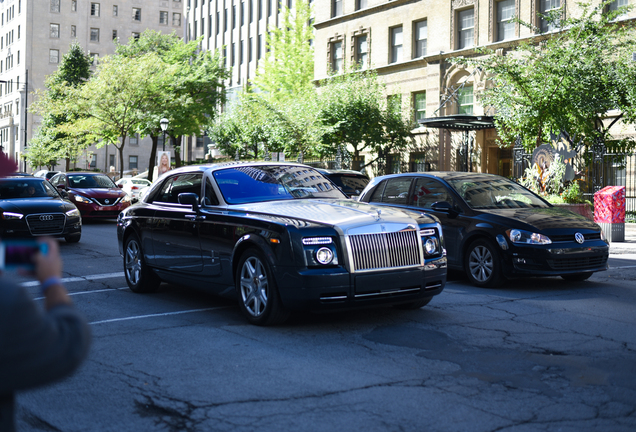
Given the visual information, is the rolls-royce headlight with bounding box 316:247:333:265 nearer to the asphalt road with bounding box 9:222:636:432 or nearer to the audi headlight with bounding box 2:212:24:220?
the asphalt road with bounding box 9:222:636:432

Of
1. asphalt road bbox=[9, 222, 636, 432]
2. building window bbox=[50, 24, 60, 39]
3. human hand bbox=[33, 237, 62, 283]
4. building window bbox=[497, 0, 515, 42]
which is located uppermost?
building window bbox=[50, 24, 60, 39]

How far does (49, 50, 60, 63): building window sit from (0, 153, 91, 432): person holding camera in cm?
9691

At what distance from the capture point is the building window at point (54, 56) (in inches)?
3578

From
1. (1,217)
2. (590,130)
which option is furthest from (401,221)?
(590,130)

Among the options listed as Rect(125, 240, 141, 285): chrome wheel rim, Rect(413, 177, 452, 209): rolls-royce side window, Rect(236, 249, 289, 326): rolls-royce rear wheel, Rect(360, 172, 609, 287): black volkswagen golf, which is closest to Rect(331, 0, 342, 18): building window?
Rect(360, 172, 609, 287): black volkswagen golf

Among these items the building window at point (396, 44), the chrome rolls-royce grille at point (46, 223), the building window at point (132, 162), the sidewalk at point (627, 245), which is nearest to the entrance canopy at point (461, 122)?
the building window at point (396, 44)

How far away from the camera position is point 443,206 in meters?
10.3

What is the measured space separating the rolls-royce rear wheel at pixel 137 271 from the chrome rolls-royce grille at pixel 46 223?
6.22 m

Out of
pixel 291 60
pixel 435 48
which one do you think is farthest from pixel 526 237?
pixel 291 60

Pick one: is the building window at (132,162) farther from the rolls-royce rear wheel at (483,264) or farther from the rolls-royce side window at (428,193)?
the rolls-royce rear wheel at (483,264)

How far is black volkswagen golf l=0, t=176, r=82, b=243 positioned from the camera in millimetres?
14680

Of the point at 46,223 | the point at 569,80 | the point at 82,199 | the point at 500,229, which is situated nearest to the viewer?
the point at 500,229

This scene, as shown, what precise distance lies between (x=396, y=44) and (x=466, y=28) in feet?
15.9

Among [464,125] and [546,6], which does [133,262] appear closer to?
[464,125]
